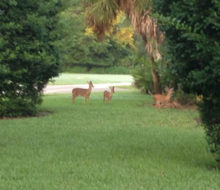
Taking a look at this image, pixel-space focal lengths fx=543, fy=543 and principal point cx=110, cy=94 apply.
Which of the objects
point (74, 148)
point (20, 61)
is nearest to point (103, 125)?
point (20, 61)

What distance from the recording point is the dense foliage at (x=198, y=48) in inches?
287

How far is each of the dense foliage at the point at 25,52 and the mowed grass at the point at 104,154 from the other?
111cm

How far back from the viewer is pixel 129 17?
78.3ft

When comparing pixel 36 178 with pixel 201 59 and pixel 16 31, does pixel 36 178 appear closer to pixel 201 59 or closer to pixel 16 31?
pixel 201 59

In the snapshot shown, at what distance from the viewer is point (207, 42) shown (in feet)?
23.9

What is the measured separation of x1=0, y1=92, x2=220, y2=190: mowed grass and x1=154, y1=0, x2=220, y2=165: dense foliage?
100 centimetres

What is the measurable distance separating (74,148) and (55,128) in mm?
3648

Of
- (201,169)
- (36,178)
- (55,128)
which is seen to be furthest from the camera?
(55,128)

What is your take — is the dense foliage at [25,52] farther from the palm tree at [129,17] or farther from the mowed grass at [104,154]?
the palm tree at [129,17]

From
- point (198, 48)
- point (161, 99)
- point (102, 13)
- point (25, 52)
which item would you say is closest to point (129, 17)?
point (102, 13)

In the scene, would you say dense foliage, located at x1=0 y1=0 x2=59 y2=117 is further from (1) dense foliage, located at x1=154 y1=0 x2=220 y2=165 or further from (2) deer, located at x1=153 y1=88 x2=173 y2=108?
(1) dense foliage, located at x1=154 y1=0 x2=220 y2=165

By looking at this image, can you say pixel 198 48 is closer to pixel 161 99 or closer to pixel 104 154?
pixel 104 154

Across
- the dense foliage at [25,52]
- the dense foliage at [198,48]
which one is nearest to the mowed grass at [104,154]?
the dense foliage at [198,48]

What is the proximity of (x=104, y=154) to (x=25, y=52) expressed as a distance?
22.8ft
